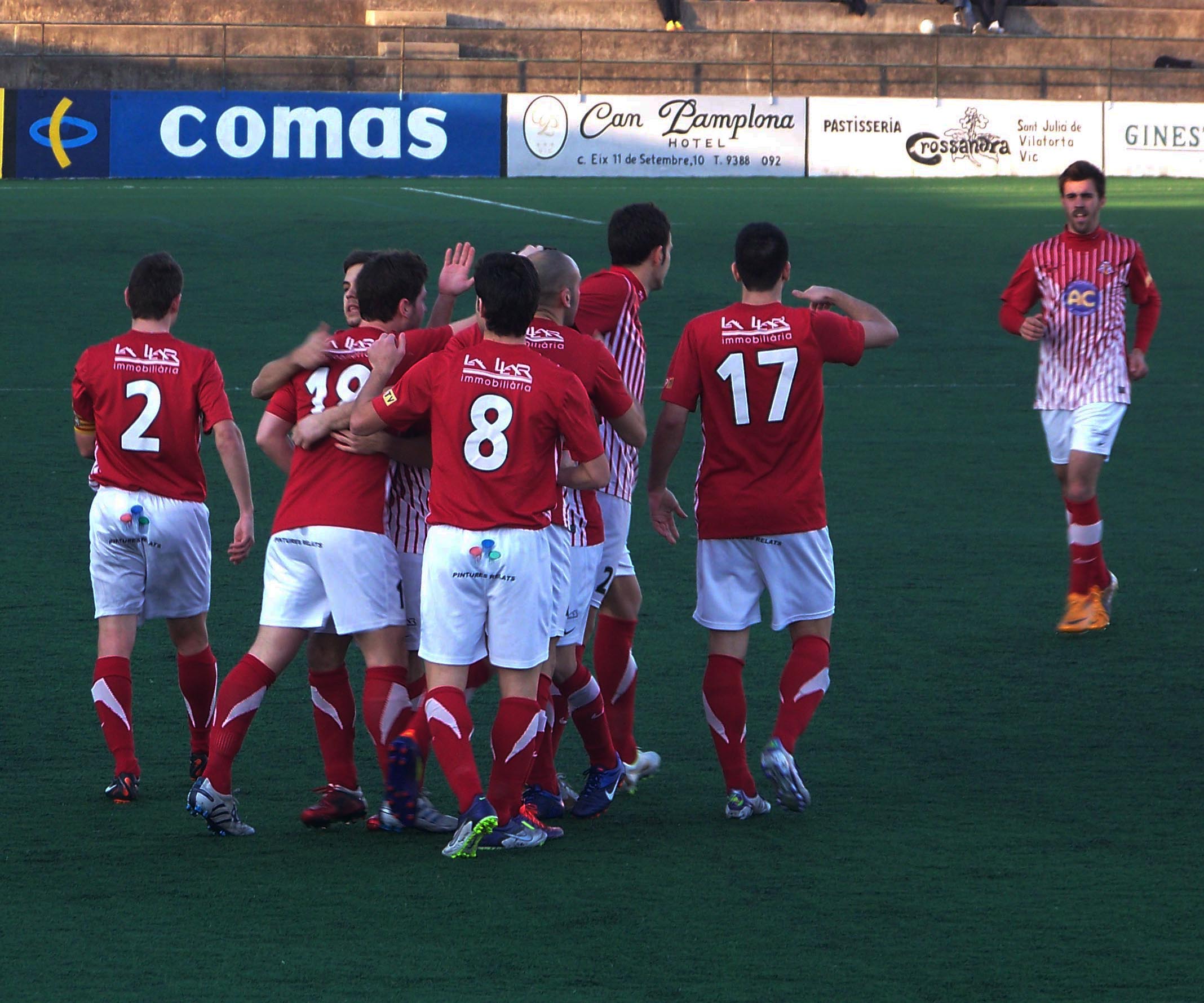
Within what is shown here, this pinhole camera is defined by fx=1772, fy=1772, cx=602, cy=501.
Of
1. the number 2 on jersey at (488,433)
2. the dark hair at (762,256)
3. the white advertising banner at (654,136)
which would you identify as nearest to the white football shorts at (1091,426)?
the dark hair at (762,256)

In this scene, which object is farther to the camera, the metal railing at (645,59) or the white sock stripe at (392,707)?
the metal railing at (645,59)

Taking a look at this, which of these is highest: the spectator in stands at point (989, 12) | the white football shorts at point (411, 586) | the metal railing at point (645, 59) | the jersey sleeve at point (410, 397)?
the spectator in stands at point (989, 12)

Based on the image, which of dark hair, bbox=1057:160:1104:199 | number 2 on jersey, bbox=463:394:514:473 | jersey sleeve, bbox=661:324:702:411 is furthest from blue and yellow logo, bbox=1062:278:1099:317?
number 2 on jersey, bbox=463:394:514:473

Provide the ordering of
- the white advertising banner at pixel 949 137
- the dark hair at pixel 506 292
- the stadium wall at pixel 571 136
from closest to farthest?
the dark hair at pixel 506 292, the stadium wall at pixel 571 136, the white advertising banner at pixel 949 137

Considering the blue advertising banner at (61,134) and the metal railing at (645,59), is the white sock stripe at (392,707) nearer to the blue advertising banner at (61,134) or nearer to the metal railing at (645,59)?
the blue advertising banner at (61,134)

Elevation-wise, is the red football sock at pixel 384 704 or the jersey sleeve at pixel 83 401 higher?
the jersey sleeve at pixel 83 401

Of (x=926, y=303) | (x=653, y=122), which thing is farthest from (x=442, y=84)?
(x=926, y=303)

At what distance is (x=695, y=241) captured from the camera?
19.5 metres

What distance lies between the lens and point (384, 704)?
4988 millimetres

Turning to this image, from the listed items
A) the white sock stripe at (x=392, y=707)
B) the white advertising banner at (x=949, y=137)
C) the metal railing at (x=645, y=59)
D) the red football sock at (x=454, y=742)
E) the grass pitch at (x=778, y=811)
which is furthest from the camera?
the metal railing at (x=645, y=59)

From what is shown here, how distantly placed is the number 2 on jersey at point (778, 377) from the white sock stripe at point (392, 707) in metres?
1.27

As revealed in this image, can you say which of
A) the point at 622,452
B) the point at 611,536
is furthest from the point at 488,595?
the point at 622,452

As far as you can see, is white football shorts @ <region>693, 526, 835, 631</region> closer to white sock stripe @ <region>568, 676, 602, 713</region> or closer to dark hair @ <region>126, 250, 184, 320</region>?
white sock stripe @ <region>568, 676, 602, 713</region>

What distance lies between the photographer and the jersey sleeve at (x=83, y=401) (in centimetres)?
532
